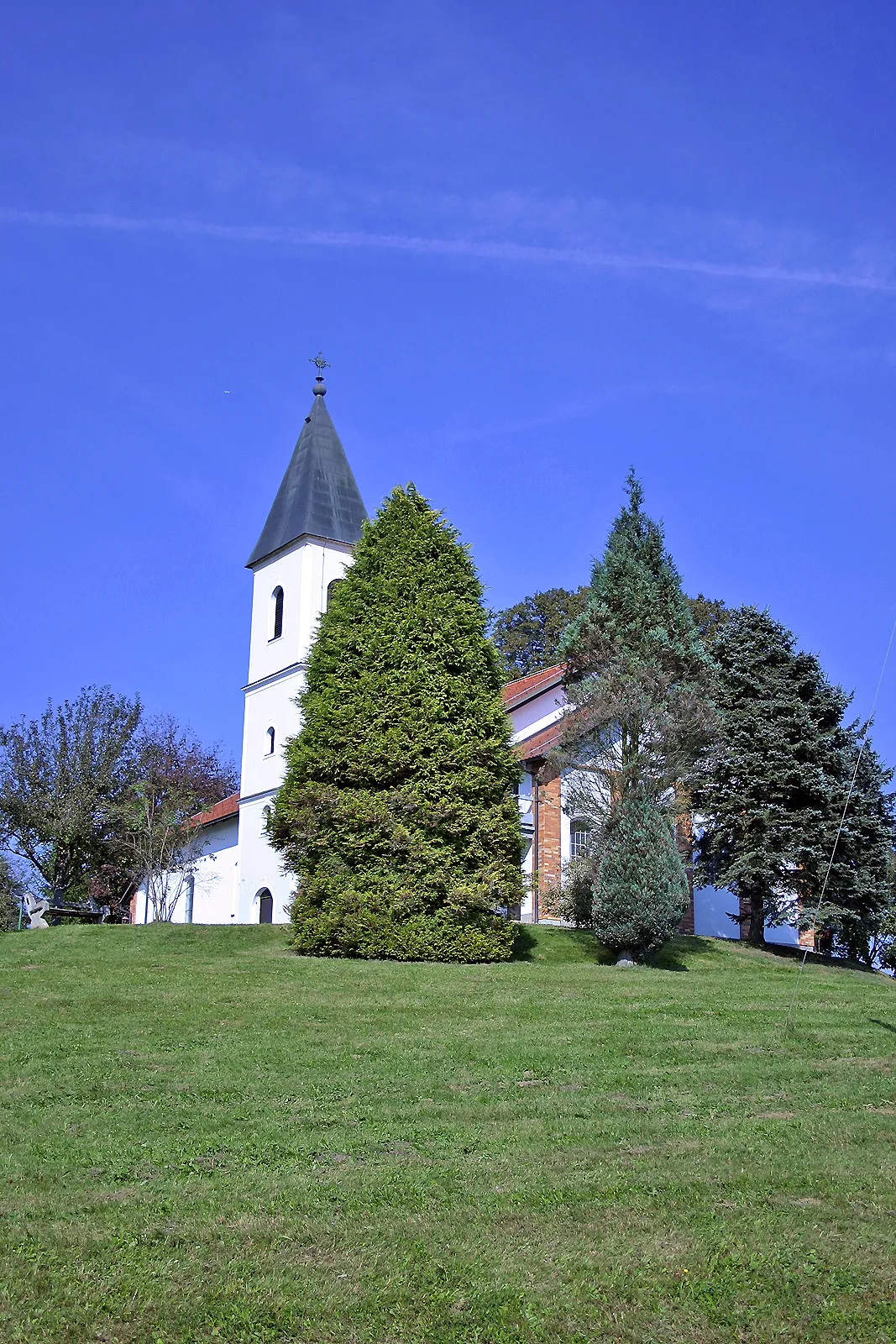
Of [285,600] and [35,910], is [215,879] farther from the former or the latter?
[35,910]

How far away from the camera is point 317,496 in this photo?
33.7m

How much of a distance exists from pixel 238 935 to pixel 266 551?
16.6m

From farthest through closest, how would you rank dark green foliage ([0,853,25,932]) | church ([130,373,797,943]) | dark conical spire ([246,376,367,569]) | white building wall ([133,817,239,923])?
white building wall ([133,817,239,923]), dark green foliage ([0,853,25,932]), dark conical spire ([246,376,367,569]), church ([130,373,797,943])

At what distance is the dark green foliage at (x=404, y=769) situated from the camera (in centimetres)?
1755

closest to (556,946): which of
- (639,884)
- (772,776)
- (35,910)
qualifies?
(639,884)

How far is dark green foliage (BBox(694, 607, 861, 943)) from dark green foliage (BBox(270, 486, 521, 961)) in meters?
6.13

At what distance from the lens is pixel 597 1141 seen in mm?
7414

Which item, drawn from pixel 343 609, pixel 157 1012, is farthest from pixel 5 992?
pixel 343 609

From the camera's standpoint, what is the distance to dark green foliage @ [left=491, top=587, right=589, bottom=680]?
146 ft

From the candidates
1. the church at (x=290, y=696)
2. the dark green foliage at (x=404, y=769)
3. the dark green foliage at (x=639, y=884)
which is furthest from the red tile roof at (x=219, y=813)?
the dark green foliage at (x=639, y=884)

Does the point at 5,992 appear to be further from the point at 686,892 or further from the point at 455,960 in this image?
the point at 686,892

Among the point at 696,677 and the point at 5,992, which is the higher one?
the point at 696,677

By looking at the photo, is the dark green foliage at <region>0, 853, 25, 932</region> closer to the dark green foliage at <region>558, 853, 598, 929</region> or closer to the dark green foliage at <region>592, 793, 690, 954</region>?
the dark green foliage at <region>558, 853, 598, 929</region>

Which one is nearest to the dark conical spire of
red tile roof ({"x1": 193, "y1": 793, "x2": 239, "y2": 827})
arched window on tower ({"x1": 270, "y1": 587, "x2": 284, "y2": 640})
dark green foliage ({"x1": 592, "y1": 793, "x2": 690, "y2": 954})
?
arched window on tower ({"x1": 270, "y1": 587, "x2": 284, "y2": 640})
